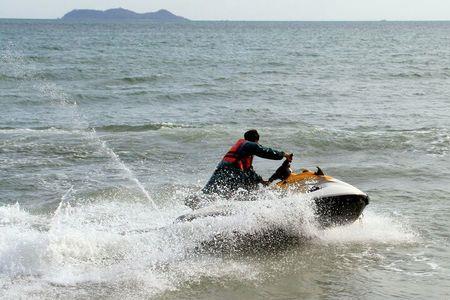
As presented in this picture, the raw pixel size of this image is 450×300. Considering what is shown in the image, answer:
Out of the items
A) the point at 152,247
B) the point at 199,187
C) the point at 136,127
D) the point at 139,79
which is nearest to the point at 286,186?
the point at 152,247

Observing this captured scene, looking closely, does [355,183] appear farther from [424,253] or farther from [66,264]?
[66,264]

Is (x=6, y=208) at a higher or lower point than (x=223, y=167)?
lower

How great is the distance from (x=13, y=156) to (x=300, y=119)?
956cm

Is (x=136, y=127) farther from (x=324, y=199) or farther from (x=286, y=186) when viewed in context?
(x=324, y=199)

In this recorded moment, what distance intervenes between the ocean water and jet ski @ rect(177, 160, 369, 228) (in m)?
0.18

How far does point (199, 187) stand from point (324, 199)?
14.3 ft

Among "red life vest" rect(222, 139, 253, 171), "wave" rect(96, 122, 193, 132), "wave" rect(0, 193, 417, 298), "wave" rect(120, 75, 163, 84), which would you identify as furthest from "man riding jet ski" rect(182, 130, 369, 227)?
"wave" rect(120, 75, 163, 84)

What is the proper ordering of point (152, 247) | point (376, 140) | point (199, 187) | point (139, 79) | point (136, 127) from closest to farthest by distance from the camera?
point (152, 247), point (199, 187), point (376, 140), point (136, 127), point (139, 79)

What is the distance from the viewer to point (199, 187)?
43.2 ft

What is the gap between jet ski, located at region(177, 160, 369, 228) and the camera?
9242mm

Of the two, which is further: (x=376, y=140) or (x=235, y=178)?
(x=376, y=140)

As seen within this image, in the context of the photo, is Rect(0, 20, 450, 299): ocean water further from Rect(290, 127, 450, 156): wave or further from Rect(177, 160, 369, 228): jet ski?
Rect(177, 160, 369, 228): jet ski

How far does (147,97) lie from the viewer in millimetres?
26734

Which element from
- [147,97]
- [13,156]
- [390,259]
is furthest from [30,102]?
[390,259]
